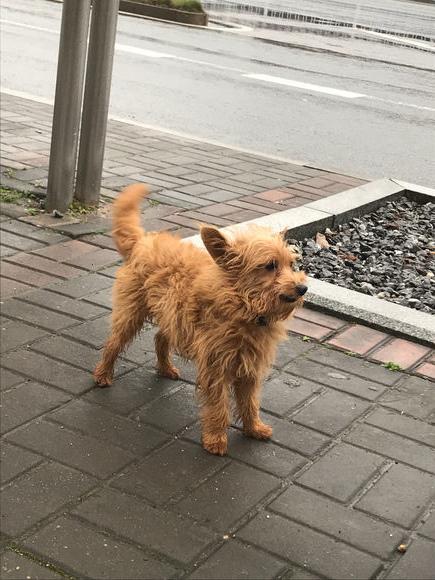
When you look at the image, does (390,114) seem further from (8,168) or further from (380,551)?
(380,551)

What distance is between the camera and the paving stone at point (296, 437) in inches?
150

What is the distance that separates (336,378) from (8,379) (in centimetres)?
156

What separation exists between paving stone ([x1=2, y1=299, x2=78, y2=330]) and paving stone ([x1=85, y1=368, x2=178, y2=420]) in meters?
0.58

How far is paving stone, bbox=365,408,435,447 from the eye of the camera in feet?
13.1

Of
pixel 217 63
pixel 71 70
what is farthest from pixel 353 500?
pixel 217 63

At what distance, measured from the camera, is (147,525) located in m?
3.16

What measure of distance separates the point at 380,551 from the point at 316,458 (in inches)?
25.0

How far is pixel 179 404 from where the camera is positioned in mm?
4094

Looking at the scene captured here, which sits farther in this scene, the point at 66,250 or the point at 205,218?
the point at 205,218

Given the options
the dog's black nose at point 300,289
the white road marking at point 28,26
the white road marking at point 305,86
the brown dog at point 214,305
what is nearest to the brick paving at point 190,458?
the brown dog at point 214,305

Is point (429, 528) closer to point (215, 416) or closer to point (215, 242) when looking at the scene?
point (215, 416)

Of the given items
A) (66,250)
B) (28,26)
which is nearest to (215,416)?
(66,250)

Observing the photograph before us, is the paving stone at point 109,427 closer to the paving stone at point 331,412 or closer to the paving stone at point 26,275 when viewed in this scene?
the paving stone at point 331,412

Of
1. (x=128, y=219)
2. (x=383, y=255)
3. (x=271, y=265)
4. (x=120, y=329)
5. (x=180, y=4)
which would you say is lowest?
(x=383, y=255)
